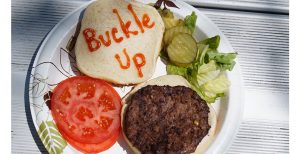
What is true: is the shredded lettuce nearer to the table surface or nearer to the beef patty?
the table surface

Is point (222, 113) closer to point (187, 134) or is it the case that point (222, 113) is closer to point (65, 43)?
point (187, 134)

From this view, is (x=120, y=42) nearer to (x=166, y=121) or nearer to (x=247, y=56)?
(x=166, y=121)

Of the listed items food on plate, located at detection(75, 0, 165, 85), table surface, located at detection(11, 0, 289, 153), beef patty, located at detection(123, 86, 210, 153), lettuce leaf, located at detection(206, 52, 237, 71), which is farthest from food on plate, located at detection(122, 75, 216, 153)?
table surface, located at detection(11, 0, 289, 153)

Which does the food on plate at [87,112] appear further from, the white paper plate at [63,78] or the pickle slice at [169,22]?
the pickle slice at [169,22]

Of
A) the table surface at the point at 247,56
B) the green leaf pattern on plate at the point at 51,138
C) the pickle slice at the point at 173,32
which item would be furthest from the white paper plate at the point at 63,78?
the table surface at the point at 247,56

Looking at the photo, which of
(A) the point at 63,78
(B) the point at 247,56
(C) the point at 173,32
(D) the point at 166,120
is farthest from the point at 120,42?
(B) the point at 247,56
